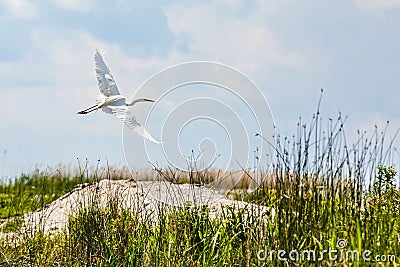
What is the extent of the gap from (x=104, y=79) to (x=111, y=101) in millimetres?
295

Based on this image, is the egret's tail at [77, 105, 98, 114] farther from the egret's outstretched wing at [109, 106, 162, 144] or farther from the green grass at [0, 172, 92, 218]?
the green grass at [0, 172, 92, 218]

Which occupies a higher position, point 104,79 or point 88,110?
point 104,79

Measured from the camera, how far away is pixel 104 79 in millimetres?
5906

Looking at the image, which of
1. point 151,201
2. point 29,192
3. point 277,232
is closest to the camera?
point 277,232

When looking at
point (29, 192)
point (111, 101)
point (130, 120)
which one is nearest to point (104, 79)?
point (111, 101)

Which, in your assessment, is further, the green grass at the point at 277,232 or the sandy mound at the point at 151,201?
the sandy mound at the point at 151,201

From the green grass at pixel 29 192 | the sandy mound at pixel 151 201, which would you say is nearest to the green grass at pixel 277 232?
the sandy mound at pixel 151 201

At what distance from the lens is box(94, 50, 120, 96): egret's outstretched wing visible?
587 centimetres

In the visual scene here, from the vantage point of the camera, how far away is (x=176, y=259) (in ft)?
17.5

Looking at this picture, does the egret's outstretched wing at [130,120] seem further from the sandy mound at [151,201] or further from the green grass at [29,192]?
the green grass at [29,192]

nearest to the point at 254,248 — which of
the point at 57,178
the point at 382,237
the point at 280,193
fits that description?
the point at 280,193

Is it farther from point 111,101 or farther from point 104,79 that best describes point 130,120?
point 104,79

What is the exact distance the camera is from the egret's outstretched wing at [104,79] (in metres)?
5.87

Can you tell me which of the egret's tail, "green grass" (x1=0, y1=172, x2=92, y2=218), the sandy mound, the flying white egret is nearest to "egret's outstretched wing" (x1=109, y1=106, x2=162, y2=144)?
the flying white egret
